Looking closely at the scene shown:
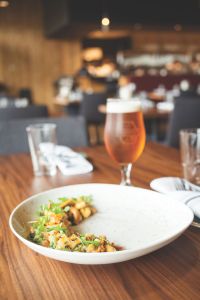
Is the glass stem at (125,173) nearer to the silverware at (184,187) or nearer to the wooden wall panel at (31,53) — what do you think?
the silverware at (184,187)

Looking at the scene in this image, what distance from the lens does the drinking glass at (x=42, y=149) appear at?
3.41 feet

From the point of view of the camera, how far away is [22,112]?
217 centimetres

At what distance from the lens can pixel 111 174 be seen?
99cm

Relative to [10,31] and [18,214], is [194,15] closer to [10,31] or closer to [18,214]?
[10,31]

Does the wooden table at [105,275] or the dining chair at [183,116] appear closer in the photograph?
the wooden table at [105,275]

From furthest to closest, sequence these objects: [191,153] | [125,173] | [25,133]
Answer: [25,133] < [191,153] < [125,173]

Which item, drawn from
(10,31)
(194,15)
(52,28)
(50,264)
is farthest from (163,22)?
(50,264)

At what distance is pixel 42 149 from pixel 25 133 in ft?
1.84

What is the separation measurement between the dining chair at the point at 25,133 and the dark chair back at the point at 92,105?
111 inches

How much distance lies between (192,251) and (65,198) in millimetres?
255

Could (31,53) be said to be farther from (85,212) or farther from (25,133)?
(85,212)

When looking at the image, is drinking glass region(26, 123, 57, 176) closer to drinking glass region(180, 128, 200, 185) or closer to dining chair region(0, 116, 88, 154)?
drinking glass region(180, 128, 200, 185)

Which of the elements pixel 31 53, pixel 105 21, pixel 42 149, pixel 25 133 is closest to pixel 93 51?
pixel 31 53

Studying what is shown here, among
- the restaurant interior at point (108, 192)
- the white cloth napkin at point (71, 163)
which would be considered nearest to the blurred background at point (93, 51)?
the restaurant interior at point (108, 192)
